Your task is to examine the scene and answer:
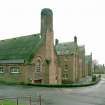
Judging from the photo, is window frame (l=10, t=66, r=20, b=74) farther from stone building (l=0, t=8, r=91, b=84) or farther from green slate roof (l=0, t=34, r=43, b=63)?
green slate roof (l=0, t=34, r=43, b=63)

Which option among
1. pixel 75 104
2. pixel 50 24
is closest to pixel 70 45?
pixel 50 24

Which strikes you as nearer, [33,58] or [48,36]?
[33,58]

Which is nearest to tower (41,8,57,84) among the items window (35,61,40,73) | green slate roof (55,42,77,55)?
window (35,61,40,73)

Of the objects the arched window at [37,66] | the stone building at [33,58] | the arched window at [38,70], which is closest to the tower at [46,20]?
the stone building at [33,58]

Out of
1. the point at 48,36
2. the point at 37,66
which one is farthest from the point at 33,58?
the point at 48,36

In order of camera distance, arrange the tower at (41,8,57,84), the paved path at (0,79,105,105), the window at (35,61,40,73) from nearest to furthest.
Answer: the paved path at (0,79,105,105) → the window at (35,61,40,73) → the tower at (41,8,57,84)

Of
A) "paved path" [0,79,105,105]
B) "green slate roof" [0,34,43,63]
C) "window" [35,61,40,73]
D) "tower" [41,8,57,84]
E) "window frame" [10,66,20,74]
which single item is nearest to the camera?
"paved path" [0,79,105,105]

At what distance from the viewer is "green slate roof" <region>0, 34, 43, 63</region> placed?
4544cm

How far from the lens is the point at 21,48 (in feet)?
160

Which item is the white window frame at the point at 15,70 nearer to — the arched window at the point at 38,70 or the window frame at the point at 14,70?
the window frame at the point at 14,70

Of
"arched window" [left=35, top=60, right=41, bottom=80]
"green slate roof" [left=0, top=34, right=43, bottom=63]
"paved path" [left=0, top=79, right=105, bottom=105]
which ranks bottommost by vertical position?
"paved path" [left=0, top=79, right=105, bottom=105]

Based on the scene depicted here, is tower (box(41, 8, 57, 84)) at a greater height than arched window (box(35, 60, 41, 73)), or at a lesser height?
greater

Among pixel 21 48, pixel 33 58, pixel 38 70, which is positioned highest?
pixel 21 48

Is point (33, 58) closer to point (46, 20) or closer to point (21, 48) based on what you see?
point (21, 48)
